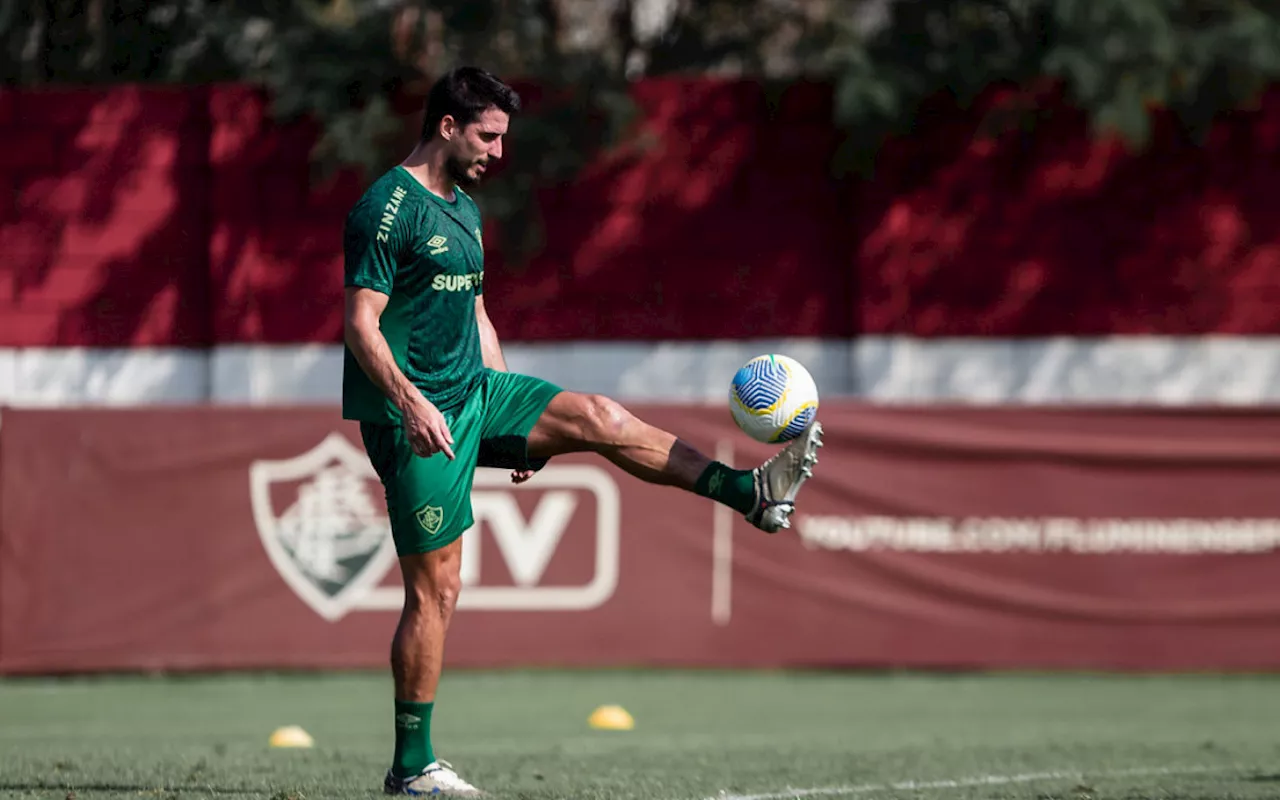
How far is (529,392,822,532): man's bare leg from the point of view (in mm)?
6195

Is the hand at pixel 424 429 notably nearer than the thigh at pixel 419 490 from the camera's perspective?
Yes

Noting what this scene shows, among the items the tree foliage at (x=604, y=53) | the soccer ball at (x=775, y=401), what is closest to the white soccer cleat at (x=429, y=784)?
the soccer ball at (x=775, y=401)

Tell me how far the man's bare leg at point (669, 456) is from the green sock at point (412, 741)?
969 millimetres

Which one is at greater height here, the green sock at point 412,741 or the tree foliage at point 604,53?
the tree foliage at point 604,53

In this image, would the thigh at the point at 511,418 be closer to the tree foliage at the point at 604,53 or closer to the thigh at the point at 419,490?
the thigh at the point at 419,490

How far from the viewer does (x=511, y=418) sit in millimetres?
6434

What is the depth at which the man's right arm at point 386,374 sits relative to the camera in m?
5.93

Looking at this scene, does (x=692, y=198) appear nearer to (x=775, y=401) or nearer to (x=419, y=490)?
(x=775, y=401)

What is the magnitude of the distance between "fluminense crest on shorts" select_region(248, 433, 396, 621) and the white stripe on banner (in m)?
4.99

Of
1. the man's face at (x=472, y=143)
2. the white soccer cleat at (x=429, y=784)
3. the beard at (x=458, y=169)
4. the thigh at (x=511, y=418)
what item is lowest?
the white soccer cleat at (x=429, y=784)

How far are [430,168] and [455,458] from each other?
998 mm

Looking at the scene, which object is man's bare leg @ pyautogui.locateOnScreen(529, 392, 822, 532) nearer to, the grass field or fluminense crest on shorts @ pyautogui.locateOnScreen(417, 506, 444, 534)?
fluminense crest on shorts @ pyautogui.locateOnScreen(417, 506, 444, 534)

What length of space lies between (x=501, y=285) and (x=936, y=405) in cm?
629

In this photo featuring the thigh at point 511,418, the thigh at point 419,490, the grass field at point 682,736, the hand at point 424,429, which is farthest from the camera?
the grass field at point 682,736
